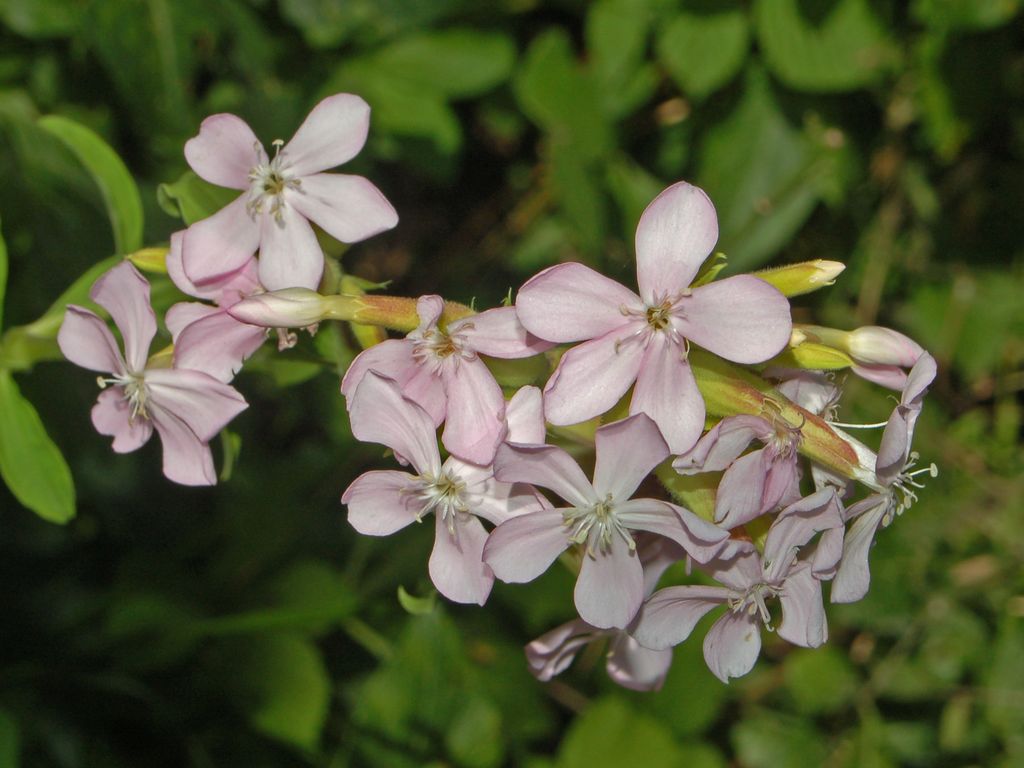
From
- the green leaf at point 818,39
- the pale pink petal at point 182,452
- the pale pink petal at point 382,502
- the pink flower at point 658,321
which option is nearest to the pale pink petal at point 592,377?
the pink flower at point 658,321

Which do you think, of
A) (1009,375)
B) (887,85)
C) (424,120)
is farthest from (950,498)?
(424,120)

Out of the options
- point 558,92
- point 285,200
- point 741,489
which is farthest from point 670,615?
point 558,92

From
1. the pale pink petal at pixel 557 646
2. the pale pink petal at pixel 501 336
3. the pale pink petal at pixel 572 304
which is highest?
the pale pink petal at pixel 572 304

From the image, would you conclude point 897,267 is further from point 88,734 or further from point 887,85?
point 88,734

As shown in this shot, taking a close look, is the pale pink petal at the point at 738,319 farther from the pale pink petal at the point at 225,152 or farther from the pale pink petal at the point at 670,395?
the pale pink petal at the point at 225,152

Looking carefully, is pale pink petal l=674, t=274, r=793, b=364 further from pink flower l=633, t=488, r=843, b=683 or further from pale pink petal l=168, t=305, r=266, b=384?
pale pink petal l=168, t=305, r=266, b=384

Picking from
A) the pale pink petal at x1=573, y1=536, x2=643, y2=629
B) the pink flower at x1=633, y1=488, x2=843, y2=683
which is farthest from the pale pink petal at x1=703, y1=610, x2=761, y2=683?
the pale pink petal at x1=573, y1=536, x2=643, y2=629
